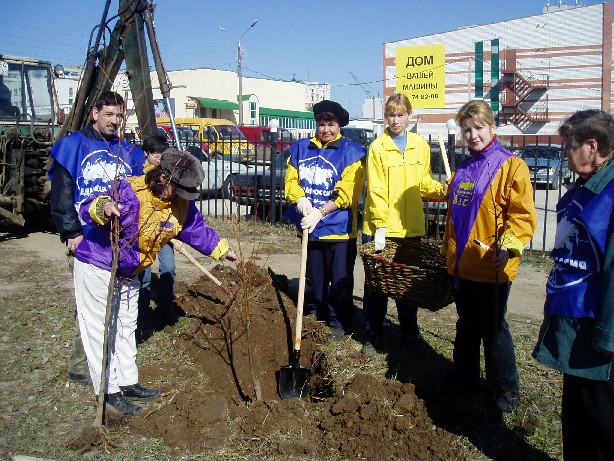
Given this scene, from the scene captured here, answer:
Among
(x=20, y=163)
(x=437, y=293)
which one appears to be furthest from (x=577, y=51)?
(x=437, y=293)

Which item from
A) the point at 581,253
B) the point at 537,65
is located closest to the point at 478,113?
the point at 581,253

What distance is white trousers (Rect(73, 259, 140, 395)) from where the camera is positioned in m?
3.68

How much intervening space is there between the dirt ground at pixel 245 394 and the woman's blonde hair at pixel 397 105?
4.96 feet

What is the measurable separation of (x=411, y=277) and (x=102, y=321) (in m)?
1.98

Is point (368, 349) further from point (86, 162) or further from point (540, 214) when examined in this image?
point (540, 214)

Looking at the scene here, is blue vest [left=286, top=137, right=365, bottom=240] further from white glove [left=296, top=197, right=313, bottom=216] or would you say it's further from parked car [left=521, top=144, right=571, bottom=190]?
parked car [left=521, top=144, right=571, bottom=190]

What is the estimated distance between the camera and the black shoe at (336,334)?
201 inches

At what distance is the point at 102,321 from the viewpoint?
147 inches

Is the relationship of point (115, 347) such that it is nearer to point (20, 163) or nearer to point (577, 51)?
point (20, 163)

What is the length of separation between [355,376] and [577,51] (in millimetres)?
33073

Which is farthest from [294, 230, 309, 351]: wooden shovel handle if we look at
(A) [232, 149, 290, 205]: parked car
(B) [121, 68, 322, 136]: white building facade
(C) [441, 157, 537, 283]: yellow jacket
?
(B) [121, 68, 322, 136]: white building facade

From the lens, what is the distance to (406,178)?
457cm

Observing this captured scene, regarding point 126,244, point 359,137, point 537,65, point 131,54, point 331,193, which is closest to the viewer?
point 126,244

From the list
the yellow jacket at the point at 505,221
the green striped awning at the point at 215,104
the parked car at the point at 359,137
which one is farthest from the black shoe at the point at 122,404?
the green striped awning at the point at 215,104
